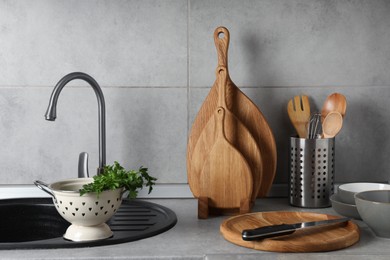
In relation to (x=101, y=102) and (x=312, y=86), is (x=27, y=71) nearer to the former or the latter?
(x=101, y=102)

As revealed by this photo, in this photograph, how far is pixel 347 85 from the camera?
182 cm

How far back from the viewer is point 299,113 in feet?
5.73

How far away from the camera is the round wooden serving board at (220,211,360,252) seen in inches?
49.4

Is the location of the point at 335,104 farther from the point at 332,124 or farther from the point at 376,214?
the point at 376,214

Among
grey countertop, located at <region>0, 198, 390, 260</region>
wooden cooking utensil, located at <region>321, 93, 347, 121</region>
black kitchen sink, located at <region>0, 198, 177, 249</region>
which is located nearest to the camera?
grey countertop, located at <region>0, 198, 390, 260</region>

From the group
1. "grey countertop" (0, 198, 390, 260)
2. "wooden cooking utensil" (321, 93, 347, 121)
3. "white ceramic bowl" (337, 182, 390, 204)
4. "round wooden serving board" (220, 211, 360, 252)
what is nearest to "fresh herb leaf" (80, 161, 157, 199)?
"grey countertop" (0, 198, 390, 260)

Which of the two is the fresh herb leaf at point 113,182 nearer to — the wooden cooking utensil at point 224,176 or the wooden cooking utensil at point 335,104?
the wooden cooking utensil at point 224,176

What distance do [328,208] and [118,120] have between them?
67 cm

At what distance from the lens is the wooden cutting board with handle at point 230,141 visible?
164cm

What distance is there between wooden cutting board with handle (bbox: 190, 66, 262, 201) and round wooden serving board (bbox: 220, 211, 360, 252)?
158mm

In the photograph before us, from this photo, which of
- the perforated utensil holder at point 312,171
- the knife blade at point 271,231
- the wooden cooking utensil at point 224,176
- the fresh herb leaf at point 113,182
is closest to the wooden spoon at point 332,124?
the perforated utensil holder at point 312,171

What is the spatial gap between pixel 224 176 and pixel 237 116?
201 millimetres

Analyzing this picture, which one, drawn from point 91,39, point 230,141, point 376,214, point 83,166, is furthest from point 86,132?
point 376,214

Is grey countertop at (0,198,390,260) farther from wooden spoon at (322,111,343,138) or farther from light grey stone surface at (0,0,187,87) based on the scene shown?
light grey stone surface at (0,0,187,87)
